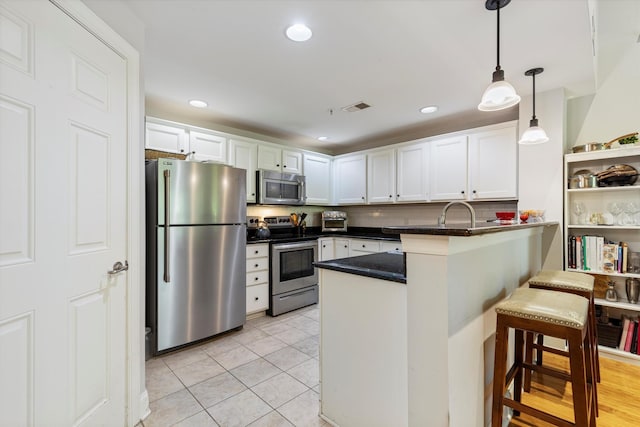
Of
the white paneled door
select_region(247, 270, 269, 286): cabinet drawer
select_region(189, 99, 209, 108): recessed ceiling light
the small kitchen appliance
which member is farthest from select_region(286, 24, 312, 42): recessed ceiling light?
the small kitchen appliance

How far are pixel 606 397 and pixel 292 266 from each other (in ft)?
9.57

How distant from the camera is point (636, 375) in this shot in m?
2.19

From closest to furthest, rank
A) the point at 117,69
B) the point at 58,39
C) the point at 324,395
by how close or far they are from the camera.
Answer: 1. the point at 58,39
2. the point at 117,69
3. the point at 324,395

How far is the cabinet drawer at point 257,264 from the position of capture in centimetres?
325

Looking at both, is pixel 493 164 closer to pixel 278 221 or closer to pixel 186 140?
pixel 278 221

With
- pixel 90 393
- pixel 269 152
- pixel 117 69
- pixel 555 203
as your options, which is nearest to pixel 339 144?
pixel 269 152

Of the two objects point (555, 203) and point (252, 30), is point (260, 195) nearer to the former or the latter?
point (252, 30)

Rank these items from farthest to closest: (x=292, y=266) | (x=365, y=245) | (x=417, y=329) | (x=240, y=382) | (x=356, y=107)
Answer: (x=365, y=245) < (x=292, y=266) < (x=356, y=107) < (x=240, y=382) < (x=417, y=329)

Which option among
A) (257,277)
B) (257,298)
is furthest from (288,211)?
(257,298)

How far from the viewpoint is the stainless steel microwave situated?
3756 millimetres

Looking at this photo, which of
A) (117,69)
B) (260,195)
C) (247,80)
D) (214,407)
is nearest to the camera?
(117,69)

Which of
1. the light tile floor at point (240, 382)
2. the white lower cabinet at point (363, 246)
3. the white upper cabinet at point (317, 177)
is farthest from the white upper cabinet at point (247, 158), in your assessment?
the light tile floor at point (240, 382)

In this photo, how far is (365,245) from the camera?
3984mm

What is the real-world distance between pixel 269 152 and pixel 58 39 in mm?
2761
